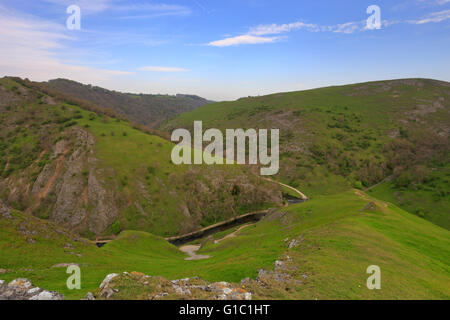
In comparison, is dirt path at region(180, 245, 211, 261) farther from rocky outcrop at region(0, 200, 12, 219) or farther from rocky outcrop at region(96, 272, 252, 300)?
rocky outcrop at region(96, 272, 252, 300)

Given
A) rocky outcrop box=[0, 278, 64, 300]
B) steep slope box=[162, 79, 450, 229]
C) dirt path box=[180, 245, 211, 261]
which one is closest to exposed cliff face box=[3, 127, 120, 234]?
dirt path box=[180, 245, 211, 261]

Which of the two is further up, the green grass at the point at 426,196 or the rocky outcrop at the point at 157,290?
the rocky outcrop at the point at 157,290

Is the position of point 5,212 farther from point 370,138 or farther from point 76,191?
point 370,138

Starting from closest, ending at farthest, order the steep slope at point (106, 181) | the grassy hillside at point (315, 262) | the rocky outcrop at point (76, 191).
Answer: the grassy hillside at point (315, 262), the rocky outcrop at point (76, 191), the steep slope at point (106, 181)

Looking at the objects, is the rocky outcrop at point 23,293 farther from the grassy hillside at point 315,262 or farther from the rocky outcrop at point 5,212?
the rocky outcrop at point 5,212

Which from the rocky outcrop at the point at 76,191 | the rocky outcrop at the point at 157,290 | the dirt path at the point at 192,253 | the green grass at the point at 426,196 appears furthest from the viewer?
the green grass at the point at 426,196

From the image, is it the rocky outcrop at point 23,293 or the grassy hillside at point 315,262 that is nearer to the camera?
the rocky outcrop at point 23,293

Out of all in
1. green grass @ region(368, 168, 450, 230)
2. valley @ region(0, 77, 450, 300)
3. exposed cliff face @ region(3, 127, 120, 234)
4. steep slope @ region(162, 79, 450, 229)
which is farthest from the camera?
steep slope @ region(162, 79, 450, 229)

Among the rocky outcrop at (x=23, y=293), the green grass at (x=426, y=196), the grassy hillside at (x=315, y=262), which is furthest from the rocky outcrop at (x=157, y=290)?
the green grass at (x=426, y=196)
